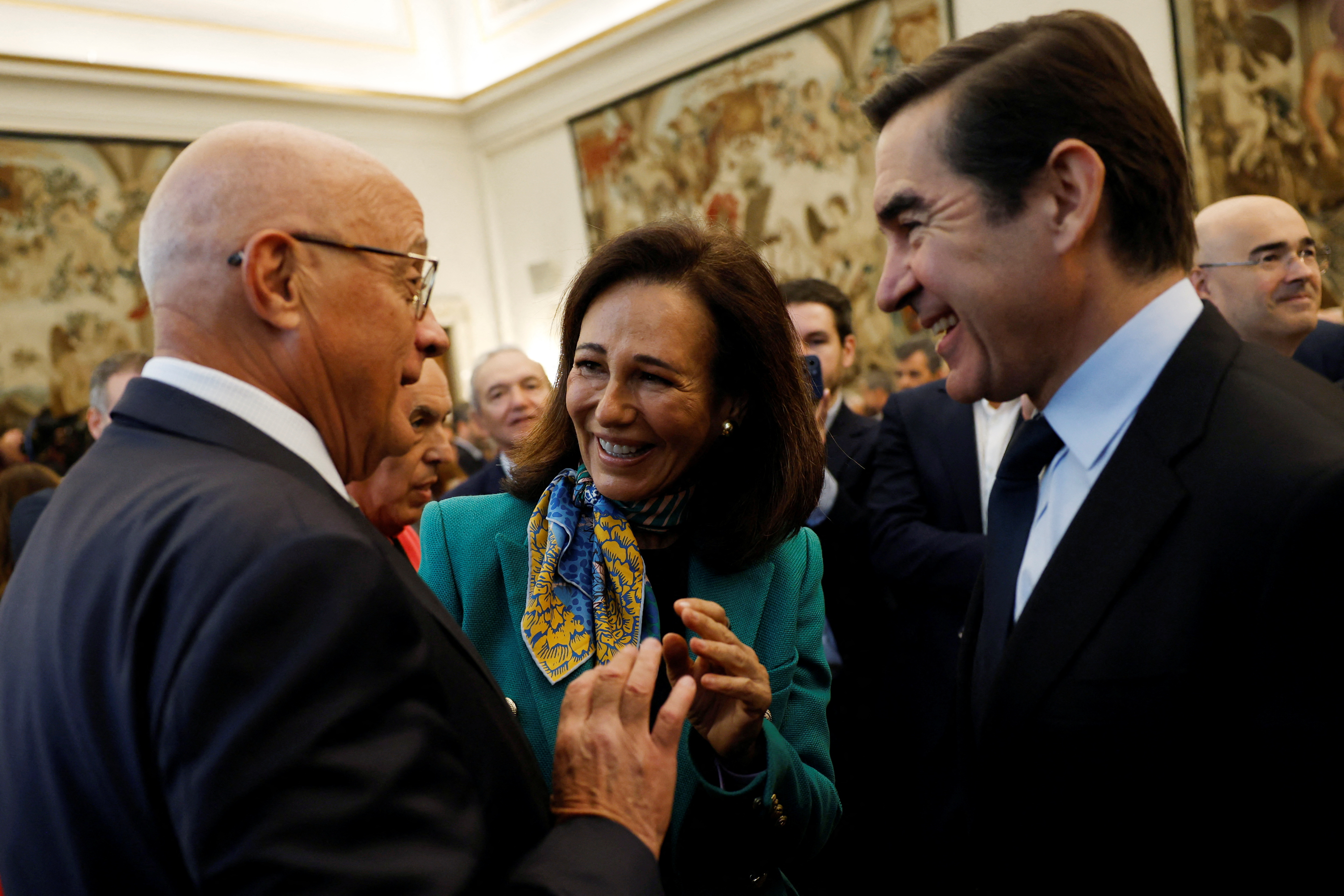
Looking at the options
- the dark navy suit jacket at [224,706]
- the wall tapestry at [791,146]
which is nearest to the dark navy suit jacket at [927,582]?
the dark navy suit jacket at [224,706]

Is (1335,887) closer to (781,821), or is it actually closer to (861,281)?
(781,821)

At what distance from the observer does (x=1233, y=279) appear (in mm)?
4027

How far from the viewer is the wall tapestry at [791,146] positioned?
9547 mm

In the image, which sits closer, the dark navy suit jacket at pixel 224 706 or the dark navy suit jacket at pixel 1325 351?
the dark navy suit jacket at pixel 224 706

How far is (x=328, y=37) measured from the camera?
40.8 feet

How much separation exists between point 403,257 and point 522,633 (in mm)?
860

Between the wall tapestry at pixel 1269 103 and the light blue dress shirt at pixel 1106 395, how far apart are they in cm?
676

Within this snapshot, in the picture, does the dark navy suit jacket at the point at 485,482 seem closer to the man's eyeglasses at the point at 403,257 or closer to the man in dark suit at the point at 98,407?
→ the man in dark suit at the point at 98,407

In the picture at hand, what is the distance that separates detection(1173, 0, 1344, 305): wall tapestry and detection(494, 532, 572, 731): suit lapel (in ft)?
23.0

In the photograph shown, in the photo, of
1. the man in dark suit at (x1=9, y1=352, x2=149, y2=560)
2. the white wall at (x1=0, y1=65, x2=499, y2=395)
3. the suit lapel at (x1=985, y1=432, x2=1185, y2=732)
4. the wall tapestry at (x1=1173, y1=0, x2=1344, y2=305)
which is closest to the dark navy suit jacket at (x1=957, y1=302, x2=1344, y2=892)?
the suit lapel at (x1=985, y1=432, x2=1185, y2=732)

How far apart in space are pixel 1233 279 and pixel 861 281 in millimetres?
6157

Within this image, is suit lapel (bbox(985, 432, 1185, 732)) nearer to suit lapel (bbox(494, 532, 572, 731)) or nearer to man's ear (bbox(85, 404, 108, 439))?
suit lapel (bbox(494, 532, 572, 731))

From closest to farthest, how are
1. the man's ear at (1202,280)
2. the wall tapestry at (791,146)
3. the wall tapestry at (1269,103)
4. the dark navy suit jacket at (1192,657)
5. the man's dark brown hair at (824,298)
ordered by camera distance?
the dark navy suit jacket at (1192,657), the man's ear at (1202,280), the man's dark brown hair at (824,298), the wall tapestry at (1269,103), the wall tapestry at (791,146)

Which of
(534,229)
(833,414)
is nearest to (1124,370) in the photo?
(833,414)
